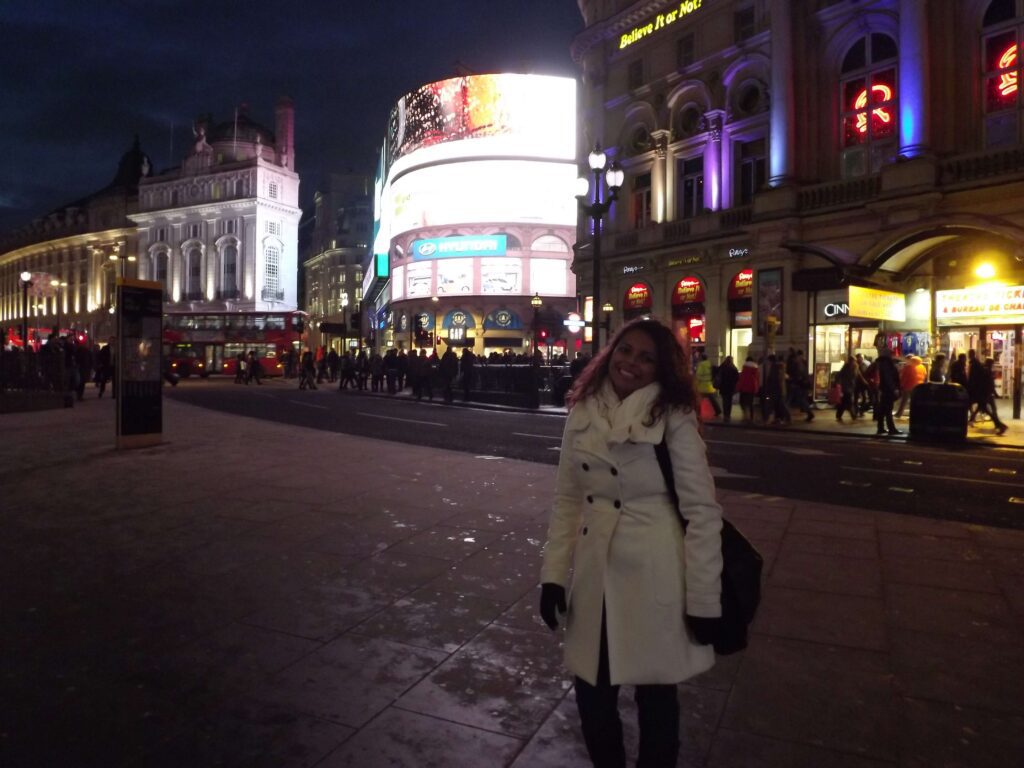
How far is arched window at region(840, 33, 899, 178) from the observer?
22812 mm

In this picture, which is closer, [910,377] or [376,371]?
[910,377]

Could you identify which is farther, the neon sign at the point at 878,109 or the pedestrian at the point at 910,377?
the neon sign at the point at 878,109

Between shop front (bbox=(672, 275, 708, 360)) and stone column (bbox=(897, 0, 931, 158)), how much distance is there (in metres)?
8.90

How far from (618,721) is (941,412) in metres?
14.0

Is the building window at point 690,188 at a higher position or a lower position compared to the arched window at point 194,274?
lower

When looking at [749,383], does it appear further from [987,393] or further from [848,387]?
[987,393]

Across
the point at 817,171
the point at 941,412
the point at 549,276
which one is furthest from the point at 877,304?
the point at 549,276

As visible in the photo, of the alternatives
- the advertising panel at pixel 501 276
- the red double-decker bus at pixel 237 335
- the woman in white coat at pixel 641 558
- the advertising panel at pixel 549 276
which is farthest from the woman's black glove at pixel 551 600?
the advertising panel at pixel 549 276

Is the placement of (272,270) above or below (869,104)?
above

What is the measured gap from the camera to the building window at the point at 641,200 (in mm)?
31797

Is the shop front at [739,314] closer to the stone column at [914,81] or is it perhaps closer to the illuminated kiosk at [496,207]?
the stone column at [914,81]

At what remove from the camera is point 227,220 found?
8688 cm

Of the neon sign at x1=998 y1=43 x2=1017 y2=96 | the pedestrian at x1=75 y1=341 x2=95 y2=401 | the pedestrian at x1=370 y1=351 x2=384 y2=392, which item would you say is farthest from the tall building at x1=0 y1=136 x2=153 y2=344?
the neon sign at x1=998 y1=43 x2=1017 y2=96

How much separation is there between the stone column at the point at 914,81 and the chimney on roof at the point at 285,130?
8053 cm
